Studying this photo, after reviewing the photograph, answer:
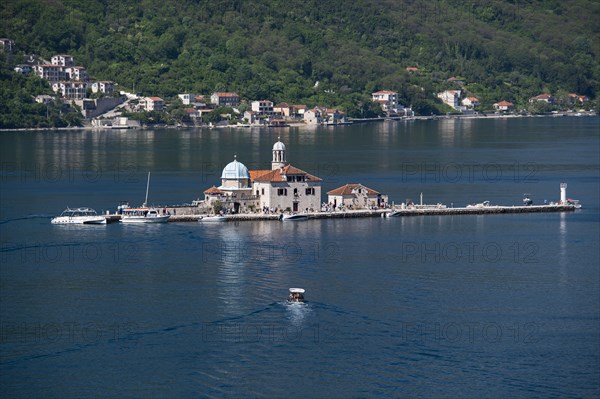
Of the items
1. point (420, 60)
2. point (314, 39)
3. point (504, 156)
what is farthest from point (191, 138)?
point (420, 60)

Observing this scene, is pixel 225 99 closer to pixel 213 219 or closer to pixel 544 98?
pixel 544 98

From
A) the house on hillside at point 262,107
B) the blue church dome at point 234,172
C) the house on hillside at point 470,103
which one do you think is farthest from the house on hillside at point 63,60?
→ the blue church dome at point 234,172

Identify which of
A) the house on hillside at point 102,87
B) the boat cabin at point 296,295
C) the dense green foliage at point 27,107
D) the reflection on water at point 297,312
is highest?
the house on hillside at point 102,87

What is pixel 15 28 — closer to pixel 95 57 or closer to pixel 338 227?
pixel 95 57

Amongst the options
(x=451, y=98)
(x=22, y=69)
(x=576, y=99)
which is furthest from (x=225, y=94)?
(x=576, y=99)

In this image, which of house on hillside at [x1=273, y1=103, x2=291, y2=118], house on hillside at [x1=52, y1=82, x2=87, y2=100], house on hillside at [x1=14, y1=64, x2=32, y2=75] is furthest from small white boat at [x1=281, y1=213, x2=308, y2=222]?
house on hillside at [x1=273, y1=103, x2=291, y2=118]

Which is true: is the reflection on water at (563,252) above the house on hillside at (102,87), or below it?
below

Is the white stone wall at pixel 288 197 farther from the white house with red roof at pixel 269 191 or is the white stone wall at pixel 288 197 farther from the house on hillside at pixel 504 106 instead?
the house on hillside at pixel 504 106
